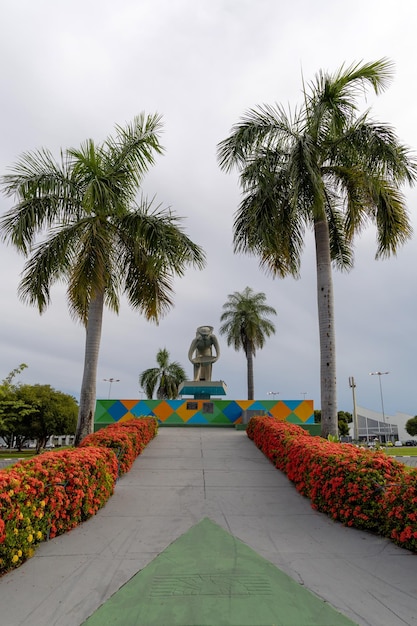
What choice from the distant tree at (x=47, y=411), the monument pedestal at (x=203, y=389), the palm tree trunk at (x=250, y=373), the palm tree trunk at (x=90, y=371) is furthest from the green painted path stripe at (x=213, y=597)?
the distant tree at (x=47, y=411)

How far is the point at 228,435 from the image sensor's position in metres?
14.3

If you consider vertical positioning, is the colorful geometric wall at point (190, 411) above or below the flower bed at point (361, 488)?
above

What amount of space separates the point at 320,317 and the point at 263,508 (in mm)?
5764

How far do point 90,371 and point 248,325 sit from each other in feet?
74.9

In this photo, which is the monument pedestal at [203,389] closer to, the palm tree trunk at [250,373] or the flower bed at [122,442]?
the flower bed at [122,442]

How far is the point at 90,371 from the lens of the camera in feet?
35.2

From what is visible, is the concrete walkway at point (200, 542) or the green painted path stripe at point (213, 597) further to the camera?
the concrete walkway at point (200, 542)

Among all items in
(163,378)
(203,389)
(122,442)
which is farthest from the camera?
(163,378)

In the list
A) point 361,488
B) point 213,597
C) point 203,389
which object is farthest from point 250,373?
point 213,597

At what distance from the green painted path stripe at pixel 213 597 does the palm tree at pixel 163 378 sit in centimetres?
4012

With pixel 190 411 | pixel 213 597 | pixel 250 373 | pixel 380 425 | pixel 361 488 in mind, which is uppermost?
pixel 250 373

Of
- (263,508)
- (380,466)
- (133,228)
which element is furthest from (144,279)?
(380,466)

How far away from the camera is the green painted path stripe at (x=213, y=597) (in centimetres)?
333

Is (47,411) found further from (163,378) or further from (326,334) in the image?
(326,334)
